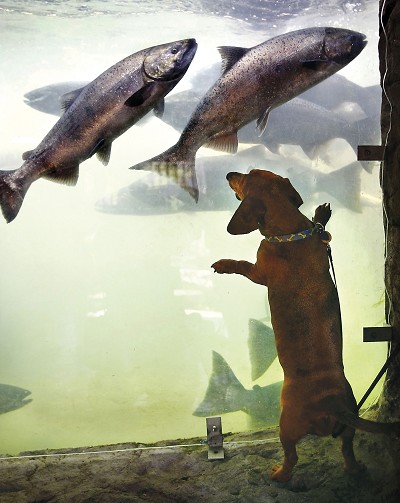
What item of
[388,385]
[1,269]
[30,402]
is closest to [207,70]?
[1,269]

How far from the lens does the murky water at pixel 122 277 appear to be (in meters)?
2.51

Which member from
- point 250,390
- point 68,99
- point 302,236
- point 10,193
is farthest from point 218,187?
point 250,390

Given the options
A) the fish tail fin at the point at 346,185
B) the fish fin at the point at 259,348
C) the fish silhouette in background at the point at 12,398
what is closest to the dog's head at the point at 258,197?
the fish tail fin at the point at 346,185

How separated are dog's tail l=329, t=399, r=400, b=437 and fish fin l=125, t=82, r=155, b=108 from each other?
1.66 meters

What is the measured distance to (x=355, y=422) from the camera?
230 centimetres

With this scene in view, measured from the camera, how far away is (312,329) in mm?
2359

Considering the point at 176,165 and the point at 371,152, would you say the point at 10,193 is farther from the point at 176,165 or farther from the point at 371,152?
the point at 371,152

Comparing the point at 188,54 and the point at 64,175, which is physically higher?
the point at 188,54

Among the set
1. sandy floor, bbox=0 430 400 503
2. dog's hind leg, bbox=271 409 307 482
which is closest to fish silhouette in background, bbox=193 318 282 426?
sandy floor, bbox=0 430 400 503

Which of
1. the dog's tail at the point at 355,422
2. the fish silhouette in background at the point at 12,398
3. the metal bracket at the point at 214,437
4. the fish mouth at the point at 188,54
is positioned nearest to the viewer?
the fish mouth at the point at 188,54

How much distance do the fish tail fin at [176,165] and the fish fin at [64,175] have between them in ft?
0.86

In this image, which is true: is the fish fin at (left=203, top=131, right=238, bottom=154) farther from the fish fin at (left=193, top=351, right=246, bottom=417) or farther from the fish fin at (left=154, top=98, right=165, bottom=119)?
the fish fin at (left=193, top=351, right=246, bottom=417)

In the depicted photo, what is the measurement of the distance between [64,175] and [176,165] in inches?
19.9

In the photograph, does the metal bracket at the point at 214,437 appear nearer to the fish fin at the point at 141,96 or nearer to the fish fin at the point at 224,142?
the fish fin at the point at 224,142
